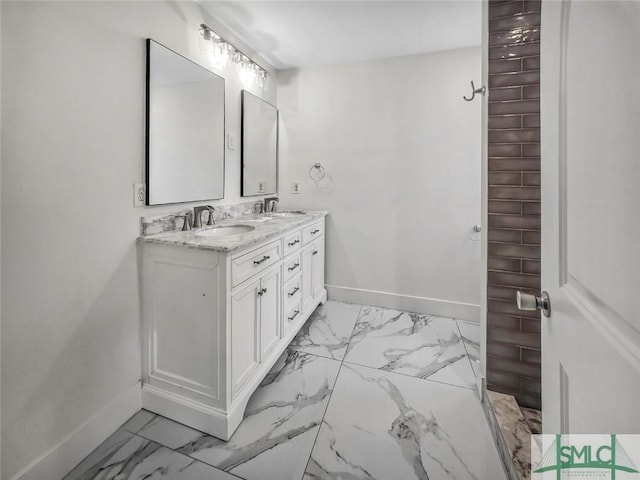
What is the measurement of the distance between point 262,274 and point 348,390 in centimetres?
85

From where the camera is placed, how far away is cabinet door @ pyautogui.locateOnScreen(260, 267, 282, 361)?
1.77 metres

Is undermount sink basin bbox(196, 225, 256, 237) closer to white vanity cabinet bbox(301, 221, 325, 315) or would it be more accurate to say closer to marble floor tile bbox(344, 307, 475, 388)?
white vanity cabinet bbox(301, 221, 325, 315)

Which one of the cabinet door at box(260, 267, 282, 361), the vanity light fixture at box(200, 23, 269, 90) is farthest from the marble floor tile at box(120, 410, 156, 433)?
the vanity light fixture at box(200, 23, 269, 90)

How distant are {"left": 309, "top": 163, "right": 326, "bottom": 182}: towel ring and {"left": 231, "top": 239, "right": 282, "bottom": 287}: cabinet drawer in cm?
131

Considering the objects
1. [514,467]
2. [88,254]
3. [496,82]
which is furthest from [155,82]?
[514,467]

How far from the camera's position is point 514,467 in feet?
3.96

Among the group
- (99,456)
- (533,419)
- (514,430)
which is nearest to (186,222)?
(99,456)

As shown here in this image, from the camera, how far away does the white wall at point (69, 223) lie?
110cm

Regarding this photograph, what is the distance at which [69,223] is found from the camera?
128 cm

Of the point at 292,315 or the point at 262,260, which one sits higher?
the point at 262,260

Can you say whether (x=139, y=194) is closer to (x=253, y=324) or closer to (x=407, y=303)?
(x=253, y=324)

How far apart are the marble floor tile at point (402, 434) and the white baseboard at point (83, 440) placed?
0.98m

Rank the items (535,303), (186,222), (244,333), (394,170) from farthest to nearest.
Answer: (394,170)
(186,222)
(244,333)
(535,303)

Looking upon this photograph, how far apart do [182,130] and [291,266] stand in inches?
44.3
